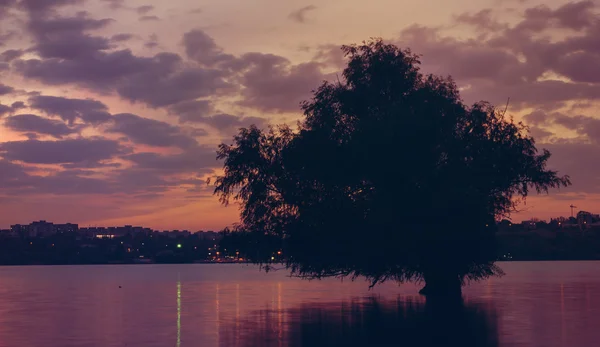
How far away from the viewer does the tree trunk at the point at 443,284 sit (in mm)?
57938

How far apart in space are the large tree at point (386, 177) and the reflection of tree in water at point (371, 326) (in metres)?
3.53

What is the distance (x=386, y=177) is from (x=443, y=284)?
10.5 meters

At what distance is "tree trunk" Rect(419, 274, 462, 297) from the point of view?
190 feet

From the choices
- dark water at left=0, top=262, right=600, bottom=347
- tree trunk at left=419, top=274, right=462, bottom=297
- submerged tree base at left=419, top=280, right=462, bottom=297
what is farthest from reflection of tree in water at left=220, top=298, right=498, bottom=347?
submerged tree base at left=419, top=280, right=462, bottom=297

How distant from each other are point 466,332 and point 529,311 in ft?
50.0

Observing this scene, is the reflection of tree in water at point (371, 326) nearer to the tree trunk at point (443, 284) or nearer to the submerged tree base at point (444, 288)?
the tree trunk at point (443, 284)

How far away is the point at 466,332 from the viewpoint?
37.7 meters

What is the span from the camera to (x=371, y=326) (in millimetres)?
40969

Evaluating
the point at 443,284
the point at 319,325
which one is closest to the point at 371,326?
the point at 319,325

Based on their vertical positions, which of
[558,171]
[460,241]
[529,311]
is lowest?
[529,311]

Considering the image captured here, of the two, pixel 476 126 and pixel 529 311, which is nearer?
pixel 529 311

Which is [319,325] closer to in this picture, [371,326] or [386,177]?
[371,326]

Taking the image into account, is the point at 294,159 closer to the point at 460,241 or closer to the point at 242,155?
the point at 242,155

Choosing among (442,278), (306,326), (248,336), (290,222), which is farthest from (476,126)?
(248,336)
